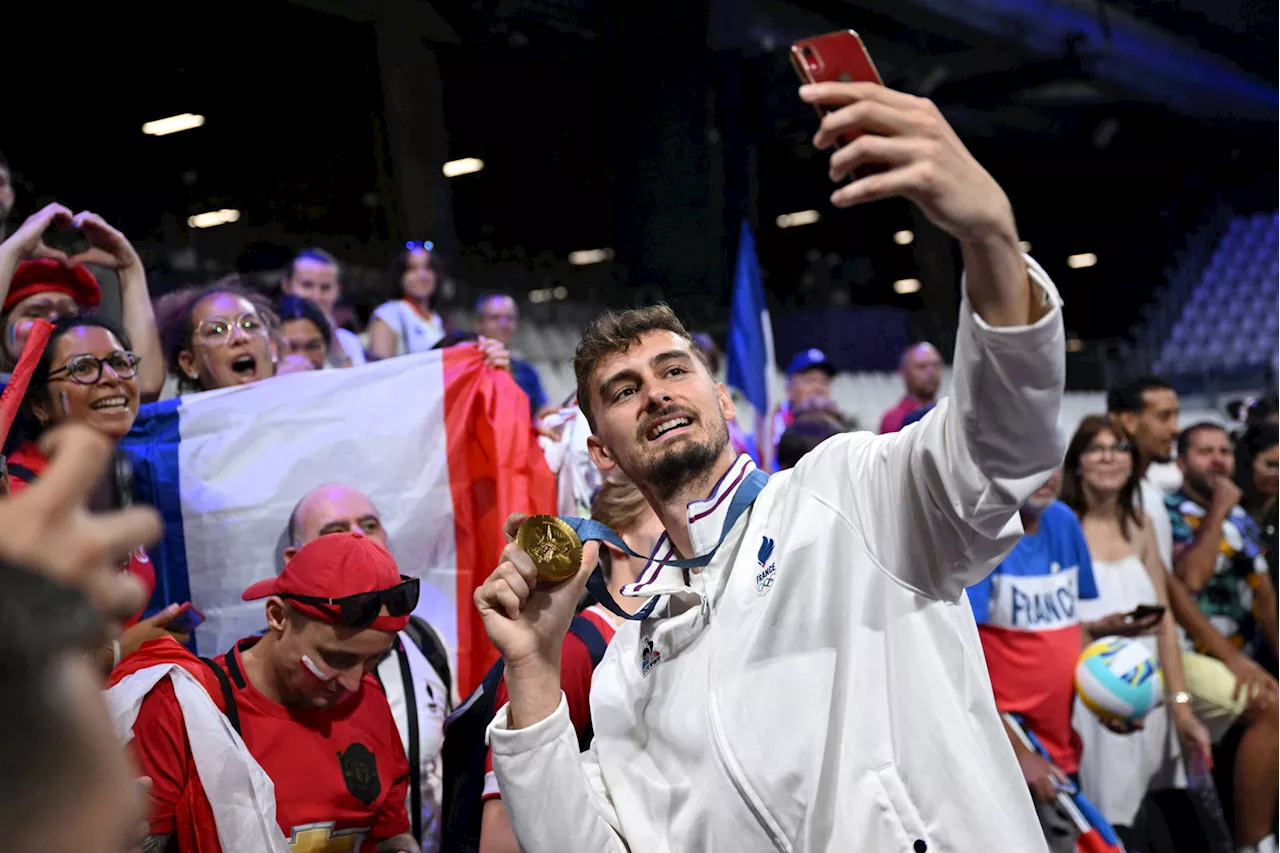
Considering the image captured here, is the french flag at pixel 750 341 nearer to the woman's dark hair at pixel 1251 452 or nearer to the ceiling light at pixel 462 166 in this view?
the woman's dark hair at pixel 1251 452

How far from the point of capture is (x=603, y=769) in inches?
88.7

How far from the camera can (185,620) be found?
3375 millimetres

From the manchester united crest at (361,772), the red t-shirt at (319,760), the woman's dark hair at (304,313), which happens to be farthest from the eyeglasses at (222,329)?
the manchester united crest at (361,772)

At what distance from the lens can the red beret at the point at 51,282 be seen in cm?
362

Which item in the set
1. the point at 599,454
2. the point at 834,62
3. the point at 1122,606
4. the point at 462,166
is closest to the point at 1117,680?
the point at 1122,606

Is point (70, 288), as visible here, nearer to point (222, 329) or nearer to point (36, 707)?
point (222, 329)

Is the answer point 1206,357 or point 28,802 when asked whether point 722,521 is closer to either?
point 28,802

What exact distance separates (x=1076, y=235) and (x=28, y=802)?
18.4 m

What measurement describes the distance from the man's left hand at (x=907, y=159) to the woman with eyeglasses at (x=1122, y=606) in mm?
3361

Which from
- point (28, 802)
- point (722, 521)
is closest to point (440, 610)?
point (722, 521)

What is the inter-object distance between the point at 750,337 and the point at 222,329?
328 centimetres

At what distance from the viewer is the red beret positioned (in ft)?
11.9

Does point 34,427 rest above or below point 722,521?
above

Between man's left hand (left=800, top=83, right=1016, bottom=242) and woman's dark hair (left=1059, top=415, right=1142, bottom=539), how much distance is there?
3.76m
